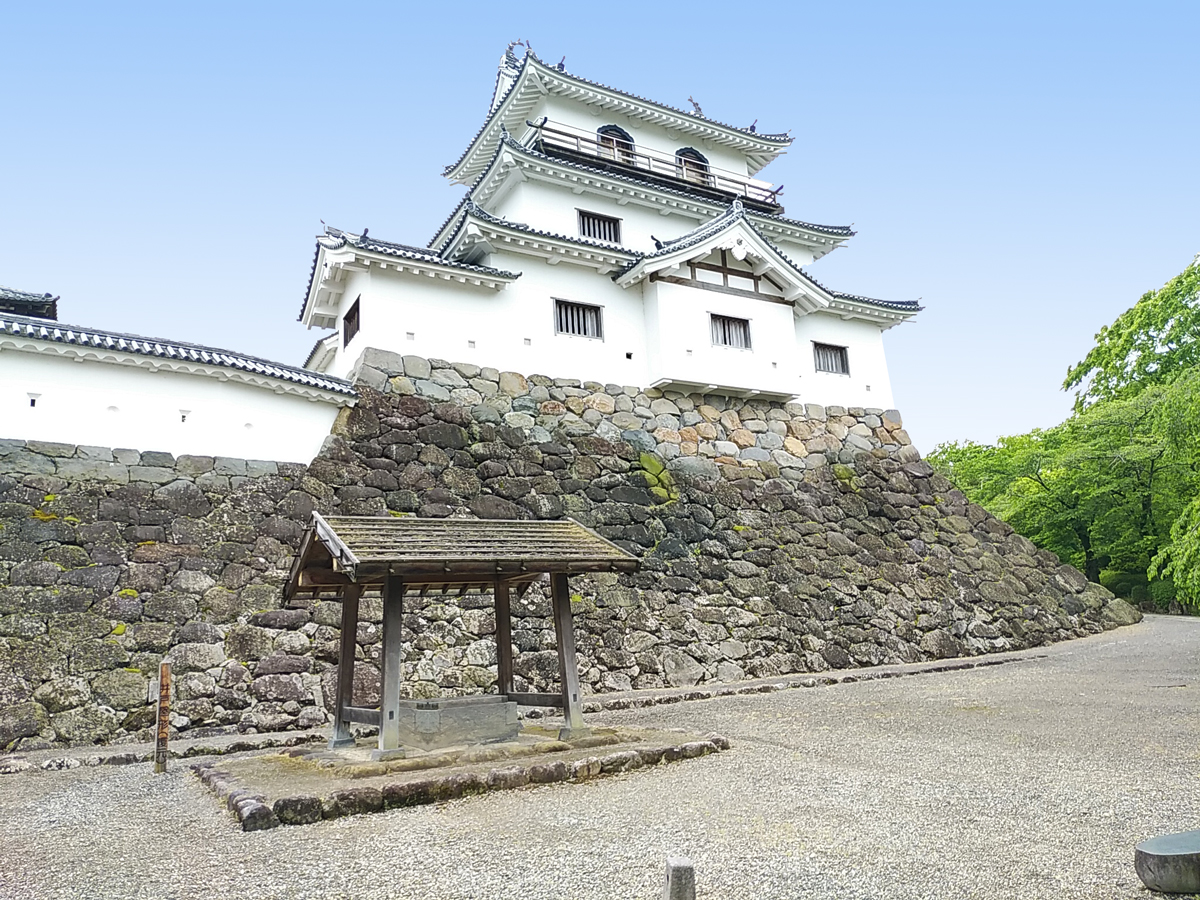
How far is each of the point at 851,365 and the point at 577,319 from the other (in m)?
6.91

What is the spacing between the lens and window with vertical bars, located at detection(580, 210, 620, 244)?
1661 cm

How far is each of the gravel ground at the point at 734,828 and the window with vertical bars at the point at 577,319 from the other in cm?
923

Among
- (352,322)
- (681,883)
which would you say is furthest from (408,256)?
(681,883)

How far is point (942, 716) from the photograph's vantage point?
314 inches

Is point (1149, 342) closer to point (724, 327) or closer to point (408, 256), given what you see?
point (724, 327)

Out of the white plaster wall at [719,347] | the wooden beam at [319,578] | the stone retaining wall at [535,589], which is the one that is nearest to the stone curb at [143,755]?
the stone retaining wall at [535,589]

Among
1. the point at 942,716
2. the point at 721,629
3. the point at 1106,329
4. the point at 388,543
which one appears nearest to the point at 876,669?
the point at 721,629

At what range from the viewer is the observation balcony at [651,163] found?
56.1 feet

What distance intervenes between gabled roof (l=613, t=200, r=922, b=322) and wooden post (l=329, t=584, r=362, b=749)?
987cm

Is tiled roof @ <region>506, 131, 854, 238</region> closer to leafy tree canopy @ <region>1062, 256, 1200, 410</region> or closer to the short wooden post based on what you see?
leafy tree canopy @ <region>1062, 256, 1200, 410</region>

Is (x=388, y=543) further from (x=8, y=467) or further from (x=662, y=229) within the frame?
(x=662, y=229)

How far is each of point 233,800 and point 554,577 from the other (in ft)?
9.71

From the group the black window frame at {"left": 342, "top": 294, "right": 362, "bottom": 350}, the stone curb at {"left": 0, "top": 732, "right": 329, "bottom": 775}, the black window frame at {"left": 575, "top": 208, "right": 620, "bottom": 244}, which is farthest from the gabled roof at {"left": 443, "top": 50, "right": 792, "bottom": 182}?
the stone curb at {"left": 0, "top": 732, "right": 329, "bottom": 775}

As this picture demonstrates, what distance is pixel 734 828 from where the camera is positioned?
4.40m
